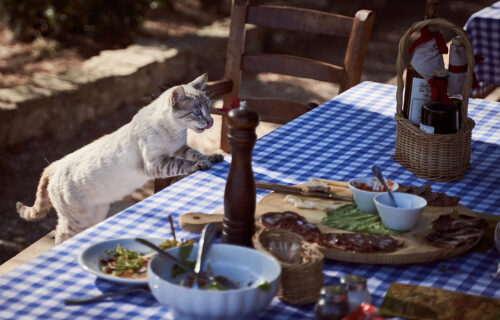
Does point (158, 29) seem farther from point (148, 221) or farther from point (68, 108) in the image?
point (148, 221)

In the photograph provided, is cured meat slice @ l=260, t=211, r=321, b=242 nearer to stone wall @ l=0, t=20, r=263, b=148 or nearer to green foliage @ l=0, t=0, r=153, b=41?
stone wall @ l=0, t=20, r=263, b=148

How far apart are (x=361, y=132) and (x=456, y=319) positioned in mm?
1388

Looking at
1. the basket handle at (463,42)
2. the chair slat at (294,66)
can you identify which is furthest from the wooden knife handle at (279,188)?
the chair slat at (294,66)

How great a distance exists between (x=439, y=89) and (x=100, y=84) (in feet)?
12.7

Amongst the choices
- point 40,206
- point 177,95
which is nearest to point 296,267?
point 177,95

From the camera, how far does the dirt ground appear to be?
4566mm

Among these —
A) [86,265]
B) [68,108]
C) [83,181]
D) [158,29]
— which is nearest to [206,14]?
[158,29]

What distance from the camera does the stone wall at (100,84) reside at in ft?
17.1

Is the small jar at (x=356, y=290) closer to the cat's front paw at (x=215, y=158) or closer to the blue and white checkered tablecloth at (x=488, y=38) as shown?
the cat's front paw at (x=215, y=158)

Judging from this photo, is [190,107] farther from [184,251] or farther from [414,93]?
[184,251]

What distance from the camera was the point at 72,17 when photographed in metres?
6.71

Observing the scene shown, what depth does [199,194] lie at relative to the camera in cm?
224

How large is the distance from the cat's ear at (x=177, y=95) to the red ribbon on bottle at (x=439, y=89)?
40.2 inches

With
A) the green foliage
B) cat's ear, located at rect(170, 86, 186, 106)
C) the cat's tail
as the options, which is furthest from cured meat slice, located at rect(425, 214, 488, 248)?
the green foliage
